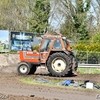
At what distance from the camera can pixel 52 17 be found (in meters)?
42.8

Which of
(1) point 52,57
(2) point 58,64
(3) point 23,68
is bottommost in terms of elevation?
(3) point 23,68

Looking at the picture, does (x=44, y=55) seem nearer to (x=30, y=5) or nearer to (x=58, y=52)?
(x=58, y=52)

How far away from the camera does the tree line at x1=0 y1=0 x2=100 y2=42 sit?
3773cm

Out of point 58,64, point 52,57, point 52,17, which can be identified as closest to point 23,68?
point 52,57

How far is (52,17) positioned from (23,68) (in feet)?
96.6

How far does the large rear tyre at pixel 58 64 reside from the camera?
43.6 feet

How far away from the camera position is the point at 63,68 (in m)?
13.4

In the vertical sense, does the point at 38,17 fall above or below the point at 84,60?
above

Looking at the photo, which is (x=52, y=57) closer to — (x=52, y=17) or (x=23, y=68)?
(x=23, y=68)

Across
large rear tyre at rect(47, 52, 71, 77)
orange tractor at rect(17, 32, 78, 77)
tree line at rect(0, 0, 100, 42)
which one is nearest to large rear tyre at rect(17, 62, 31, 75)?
orange tractor at rect(17, 32, 78, 77)

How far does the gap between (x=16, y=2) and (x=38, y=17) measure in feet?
20.9

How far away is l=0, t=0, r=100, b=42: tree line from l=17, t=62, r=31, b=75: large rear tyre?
21394mm

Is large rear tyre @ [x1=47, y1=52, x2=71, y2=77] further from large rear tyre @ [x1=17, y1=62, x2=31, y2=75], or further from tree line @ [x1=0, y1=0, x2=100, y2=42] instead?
tree line @ [x1=0, y1=0, x2=100, y2=42]

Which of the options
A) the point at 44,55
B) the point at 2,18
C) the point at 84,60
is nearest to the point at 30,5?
the point at 2,18
